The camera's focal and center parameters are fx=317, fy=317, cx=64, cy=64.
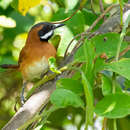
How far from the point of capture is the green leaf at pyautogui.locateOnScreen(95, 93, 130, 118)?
2.26 ft

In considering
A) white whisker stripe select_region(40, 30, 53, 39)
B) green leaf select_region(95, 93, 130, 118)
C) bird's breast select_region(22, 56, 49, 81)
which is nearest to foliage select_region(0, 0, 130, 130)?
green leaf select_region(95, 93, 130, 118)

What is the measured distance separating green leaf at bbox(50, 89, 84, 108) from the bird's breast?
1169 mm

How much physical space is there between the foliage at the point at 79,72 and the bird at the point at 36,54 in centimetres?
12

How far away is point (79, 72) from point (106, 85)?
258 mm

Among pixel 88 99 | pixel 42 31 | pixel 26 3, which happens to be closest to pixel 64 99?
pixel 88 99

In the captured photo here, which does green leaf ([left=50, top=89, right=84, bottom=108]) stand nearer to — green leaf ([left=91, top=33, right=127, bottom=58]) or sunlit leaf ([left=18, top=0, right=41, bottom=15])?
green leaf ([left=91, top=33, right=127, bottom=58])

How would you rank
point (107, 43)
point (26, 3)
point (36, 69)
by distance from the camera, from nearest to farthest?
point (107, 43) → point (26, 3) → point (36, 69)

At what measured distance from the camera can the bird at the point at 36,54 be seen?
1928 mm

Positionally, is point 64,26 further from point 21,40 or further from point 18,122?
point 21,40

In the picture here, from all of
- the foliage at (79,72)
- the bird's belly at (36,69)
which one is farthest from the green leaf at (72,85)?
the bird's belly at (36,69)

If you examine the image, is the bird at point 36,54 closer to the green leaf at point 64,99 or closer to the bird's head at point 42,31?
the bird's head at point 42,31

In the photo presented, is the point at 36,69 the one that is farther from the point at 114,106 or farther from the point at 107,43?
the point at 114,106

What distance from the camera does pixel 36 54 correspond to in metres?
1.99

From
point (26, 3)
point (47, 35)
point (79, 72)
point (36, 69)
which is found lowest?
point (36, 69)
